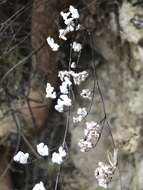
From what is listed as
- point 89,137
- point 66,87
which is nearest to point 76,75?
point 66,87

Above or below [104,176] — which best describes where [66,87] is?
→ above

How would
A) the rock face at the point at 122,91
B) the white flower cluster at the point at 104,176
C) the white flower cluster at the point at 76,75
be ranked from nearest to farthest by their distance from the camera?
1. the white flower cluster at the point at 104,176
2. the white flower cluster at the point at 76,75
3. the rock face at the point at 122,91

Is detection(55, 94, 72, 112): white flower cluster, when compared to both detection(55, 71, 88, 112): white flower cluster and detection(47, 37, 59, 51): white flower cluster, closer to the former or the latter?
detection(55, 71, 88, 112): white flower cluster

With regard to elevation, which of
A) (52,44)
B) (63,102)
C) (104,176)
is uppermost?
(52,44)

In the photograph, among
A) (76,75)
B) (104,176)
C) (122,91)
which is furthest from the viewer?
(122,91)

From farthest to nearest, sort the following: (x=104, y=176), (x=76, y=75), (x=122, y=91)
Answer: (x=122, y=91) → (x=76, y=75) → (x=104, y=176)

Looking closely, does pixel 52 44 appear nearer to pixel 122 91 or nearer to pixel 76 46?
pixel 76 46

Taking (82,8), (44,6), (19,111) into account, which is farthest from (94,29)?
(19,111)

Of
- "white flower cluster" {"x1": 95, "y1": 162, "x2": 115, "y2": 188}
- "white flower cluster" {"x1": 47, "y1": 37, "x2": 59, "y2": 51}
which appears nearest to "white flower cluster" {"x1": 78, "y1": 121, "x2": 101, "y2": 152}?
"white flower cluster" {"x1": 95, "y1": 162, "x2": 115, "y2": 188}

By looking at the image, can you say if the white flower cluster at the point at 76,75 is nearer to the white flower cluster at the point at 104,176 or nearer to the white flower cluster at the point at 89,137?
the white flower cluster at the point at 89,137

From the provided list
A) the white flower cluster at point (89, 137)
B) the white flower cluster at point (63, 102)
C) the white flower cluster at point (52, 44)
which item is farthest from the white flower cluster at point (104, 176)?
the white flower cluster at point (52, 44)

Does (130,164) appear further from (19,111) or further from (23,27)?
(23,27)
